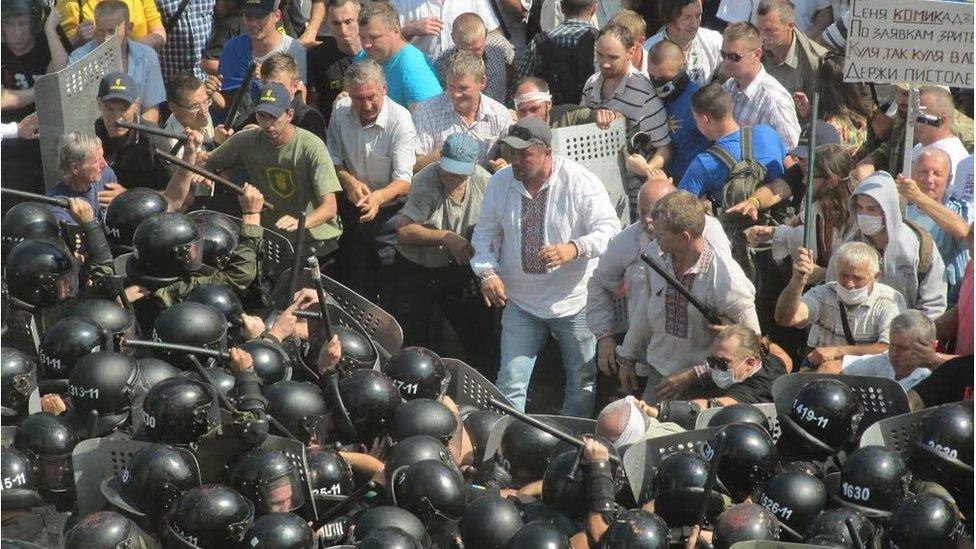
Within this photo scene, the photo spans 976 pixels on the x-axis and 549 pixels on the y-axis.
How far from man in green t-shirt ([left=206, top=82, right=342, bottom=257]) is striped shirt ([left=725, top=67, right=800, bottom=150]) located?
8.28ft

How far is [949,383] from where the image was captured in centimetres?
873

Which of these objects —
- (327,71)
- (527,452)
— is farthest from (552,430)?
(327,71)

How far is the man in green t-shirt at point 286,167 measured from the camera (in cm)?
1102

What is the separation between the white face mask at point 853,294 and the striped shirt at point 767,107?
173 centimetres

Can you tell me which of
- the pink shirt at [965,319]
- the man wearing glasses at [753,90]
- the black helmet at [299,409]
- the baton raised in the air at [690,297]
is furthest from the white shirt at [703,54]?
the black helmet at [299,409]

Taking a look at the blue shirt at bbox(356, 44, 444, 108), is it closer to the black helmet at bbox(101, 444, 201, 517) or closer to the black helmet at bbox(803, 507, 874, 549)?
the black helmet at bbox(101, 444, 201, 517)

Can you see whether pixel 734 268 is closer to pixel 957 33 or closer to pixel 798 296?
pixel 798 296

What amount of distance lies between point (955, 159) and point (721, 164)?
1314 mm

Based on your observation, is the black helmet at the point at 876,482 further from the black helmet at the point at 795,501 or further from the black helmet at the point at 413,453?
the black helmet at the point at 413,453

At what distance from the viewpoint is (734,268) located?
955 cm

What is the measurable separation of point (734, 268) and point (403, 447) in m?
2.08

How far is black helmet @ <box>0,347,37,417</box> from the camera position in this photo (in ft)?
30.6

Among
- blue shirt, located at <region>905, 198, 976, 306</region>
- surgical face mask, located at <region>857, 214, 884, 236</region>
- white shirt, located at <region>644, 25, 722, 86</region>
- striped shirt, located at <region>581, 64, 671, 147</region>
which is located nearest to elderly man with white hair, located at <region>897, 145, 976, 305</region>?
blue shirt, located at <region>905, 198, 976, 306</region>

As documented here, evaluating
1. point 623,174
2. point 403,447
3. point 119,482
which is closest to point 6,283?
point 119,482
